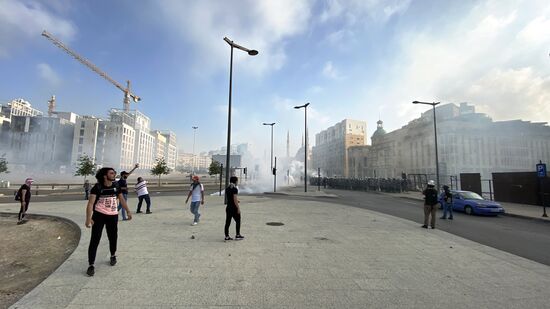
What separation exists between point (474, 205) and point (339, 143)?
9964 cm

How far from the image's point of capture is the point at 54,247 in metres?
6.39

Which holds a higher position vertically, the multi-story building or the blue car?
the multi-story building

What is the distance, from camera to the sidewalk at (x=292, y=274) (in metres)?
3.41

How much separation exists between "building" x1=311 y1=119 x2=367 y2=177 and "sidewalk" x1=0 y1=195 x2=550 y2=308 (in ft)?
317

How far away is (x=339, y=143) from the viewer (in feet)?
364

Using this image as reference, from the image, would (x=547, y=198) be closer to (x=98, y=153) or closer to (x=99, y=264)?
(x=99, y=264)

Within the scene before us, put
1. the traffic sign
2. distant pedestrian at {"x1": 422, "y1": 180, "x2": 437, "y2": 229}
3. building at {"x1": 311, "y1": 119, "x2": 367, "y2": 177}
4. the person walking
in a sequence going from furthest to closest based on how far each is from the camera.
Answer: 1. building at {"x1": 311, "y1": 119, "x2": 367, "y2": 177}
2. the traffic sign
3. distant pedestrian at {"x1": 422, "y1": 180, "x2": 437, "y2": 229}
4. the person walking

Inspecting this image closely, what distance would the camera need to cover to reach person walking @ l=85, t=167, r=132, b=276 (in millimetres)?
4234

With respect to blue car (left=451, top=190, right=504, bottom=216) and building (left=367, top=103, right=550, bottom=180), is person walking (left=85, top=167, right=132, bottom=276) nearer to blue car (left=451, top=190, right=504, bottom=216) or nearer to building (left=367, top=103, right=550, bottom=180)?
blue car (left=451, top=190, right=504, bottom=216)

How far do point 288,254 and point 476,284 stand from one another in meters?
3.13

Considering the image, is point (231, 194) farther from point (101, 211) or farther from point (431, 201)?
point (431, 201)

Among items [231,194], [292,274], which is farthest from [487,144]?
[292,274]

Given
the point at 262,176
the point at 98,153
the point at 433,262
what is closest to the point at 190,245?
the point at 433,262

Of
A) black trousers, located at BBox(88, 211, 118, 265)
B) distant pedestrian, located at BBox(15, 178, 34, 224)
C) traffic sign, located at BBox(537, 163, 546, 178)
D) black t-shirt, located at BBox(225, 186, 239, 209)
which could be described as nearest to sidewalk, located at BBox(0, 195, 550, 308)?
black trousers, located at BBox(88, 211, 118, 265)
